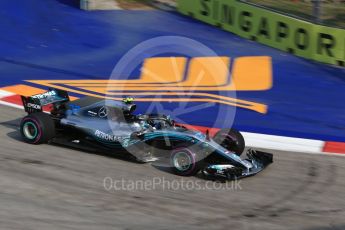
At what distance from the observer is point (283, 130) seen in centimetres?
1239

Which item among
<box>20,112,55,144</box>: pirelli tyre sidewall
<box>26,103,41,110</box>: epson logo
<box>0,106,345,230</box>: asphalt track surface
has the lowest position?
<box>0,106,345,230</box>: asphalt track surface

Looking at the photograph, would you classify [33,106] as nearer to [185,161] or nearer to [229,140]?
[185,161]

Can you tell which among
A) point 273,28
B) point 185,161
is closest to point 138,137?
point 185,161

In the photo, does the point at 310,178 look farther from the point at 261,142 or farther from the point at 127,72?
the point at 127,72

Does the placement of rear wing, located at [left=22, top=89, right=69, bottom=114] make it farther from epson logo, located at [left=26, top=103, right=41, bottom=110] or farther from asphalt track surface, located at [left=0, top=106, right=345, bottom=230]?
asphalt track surface, located at [left=0, top=106, right=345, bottom=230]

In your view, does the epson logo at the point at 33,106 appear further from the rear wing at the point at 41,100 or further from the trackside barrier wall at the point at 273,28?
the trackside barrier wall at the point at 273,28

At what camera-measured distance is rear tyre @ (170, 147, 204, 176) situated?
8.80 meters

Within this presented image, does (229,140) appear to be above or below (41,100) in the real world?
below

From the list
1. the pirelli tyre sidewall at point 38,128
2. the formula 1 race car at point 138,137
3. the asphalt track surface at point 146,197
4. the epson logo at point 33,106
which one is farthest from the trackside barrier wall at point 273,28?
the pirelli tyre sidewall at point 38,128

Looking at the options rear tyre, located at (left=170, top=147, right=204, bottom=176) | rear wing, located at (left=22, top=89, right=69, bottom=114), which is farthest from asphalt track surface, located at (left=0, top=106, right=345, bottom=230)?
rear wing, located at (left=22, top=89, right=69, bottom=114)

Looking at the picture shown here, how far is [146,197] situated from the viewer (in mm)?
8148

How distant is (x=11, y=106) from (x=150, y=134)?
458 centimetres

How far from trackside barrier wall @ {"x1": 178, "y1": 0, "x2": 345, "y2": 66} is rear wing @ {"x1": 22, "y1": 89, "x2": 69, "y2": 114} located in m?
9.67

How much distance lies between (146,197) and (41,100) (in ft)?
10.7
